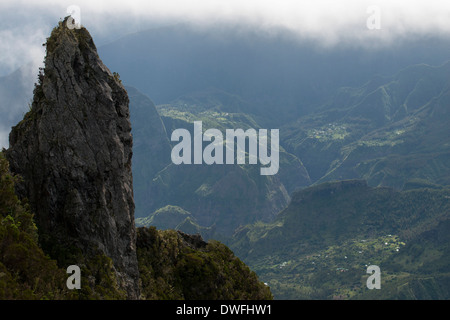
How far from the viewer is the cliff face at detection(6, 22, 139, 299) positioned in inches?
2058

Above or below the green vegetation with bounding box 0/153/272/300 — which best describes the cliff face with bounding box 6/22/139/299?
above

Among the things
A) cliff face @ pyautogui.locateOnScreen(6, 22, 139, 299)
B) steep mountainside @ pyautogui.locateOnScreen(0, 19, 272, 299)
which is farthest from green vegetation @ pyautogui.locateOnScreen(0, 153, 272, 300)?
cliff face @ pyautogui.locateOnScreen(6, 22, 139, 299)

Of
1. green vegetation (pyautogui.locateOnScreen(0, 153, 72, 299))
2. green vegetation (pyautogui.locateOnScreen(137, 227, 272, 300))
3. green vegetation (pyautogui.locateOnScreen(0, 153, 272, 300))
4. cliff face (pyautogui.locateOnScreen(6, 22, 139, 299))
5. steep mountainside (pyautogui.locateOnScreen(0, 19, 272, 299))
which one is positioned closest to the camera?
green vegetation (pyautogui.locateOnScreen(0, 153, 72, 299))

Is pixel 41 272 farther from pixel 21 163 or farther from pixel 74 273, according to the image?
pixel 21 163

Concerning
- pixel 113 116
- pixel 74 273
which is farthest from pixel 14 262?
pixel 113 116

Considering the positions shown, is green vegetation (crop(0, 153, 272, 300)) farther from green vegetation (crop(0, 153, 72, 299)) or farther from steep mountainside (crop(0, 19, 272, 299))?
steep mountainside (crop(0, 19, 272, 299))

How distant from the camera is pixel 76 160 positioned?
52531 millimetres

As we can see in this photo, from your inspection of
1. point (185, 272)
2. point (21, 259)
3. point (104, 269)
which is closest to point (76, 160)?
point (104, 269)

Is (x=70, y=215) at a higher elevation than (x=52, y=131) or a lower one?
lower

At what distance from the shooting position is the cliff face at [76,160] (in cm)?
5228

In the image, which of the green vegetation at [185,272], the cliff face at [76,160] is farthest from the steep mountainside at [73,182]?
the green vegetation at [185,272]

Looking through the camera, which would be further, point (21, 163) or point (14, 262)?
point (21, 163)
